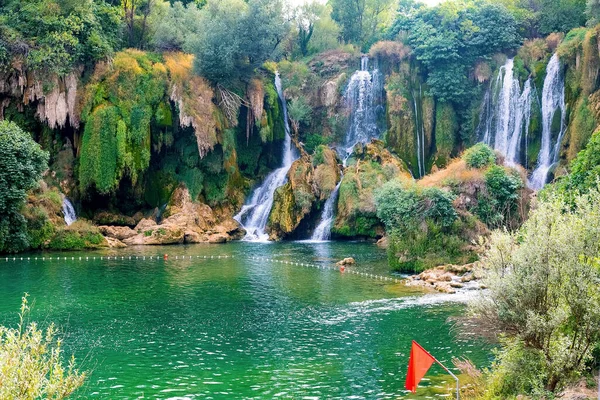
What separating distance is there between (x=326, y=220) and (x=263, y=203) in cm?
619

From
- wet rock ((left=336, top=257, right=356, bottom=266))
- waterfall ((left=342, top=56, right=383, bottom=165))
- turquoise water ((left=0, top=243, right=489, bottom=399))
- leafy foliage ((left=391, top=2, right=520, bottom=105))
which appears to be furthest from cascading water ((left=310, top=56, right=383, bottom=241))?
turquoise water ((left=0, top=243, right=489, bottom=399))

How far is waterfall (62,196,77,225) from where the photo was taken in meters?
46.6

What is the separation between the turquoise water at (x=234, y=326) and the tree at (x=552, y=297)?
3.00 metres

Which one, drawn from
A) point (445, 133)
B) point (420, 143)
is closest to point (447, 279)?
point (445, 133)

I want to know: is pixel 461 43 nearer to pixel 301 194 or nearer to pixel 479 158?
pixel 301 194

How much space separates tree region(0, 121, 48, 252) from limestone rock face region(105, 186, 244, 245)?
24.8 feet

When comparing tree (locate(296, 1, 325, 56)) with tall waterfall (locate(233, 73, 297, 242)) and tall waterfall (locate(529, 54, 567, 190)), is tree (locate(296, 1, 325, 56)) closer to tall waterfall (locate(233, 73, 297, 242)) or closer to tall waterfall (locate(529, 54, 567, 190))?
tall waterfall (locate(233, 73, 297, 242))

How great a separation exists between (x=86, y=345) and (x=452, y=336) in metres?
12.0

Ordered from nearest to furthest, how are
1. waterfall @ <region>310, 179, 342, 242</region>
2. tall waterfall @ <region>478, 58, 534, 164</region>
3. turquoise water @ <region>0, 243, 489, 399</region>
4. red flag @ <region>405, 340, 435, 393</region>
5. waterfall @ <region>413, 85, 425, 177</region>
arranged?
red flag @ <region>405, 340, 435, 393</region>, turquoise water @ <region>0, 243, 489, 399</region>, tall waterfall @ <region>478, 58, 534, 164</region>, waterfall @ <region>310, 179, 342, 242</region>, waterfall @ <region>413, 85, 425, 177</region>

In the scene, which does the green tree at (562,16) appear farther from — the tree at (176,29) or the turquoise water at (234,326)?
the turquoise water at (234,326)

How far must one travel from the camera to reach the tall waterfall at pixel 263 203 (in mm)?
51688

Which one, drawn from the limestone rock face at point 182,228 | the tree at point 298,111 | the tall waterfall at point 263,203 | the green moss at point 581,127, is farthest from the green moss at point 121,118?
the green moss at point 581,127

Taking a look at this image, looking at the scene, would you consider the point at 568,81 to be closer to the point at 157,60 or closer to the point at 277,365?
the point at 157,60

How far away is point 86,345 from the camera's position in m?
20.4
